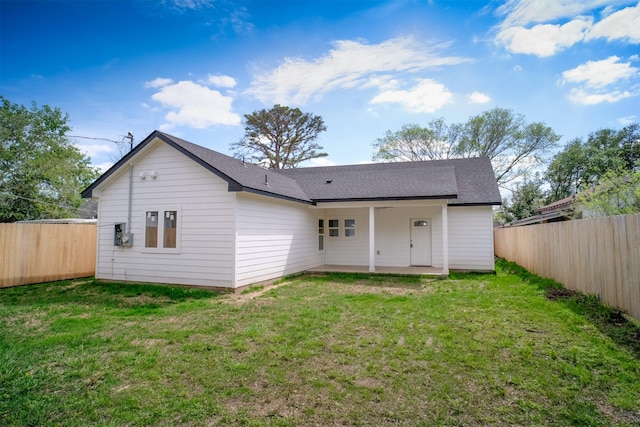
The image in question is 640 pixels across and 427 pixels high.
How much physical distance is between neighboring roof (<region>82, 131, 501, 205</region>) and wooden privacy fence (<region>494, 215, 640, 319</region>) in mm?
3110

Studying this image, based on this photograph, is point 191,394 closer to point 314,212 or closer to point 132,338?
point 132,338

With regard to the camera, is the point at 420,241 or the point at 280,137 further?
the point at 280,137

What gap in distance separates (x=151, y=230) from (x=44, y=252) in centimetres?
384

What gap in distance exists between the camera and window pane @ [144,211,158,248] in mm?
9305

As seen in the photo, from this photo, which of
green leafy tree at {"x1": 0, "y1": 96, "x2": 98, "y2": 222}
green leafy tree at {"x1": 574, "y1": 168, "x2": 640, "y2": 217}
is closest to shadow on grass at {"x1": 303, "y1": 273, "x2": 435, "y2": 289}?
green leafy tree at {"x1": 574, "y1": 168, "x2": 640, "y2": 217}

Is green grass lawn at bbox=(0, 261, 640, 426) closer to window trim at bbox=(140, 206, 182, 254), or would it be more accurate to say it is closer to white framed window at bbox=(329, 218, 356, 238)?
window trim at bbox=(140, 206, 182, 254)

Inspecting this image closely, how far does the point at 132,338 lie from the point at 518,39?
1591 cm

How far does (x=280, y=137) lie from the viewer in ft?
84.1

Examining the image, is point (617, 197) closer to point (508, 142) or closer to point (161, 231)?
point (161, 231)

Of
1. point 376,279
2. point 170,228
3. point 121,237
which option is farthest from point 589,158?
point 121,237

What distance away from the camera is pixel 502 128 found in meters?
26.6

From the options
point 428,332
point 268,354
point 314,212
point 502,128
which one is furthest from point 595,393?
point 502,128

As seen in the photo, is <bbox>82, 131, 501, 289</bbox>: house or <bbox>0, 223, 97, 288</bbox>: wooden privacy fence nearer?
<bbox>82, 131, 501, 289</bbox>: house

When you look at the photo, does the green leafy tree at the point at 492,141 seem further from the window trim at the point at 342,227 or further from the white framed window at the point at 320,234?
the white framed window at the point at 320,234
